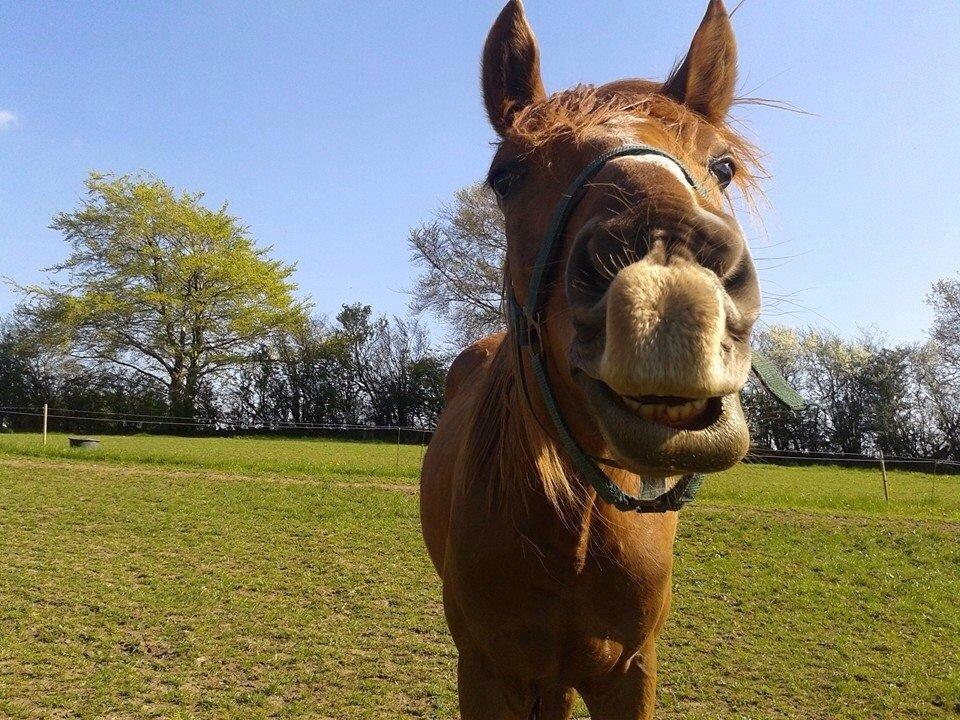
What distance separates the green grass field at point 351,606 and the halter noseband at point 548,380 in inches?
155

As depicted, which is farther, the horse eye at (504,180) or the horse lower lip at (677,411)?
the horse eye at (504,180)

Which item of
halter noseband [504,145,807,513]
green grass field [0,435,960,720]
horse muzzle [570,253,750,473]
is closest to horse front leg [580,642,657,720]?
halter noseband [504,145,807,513]

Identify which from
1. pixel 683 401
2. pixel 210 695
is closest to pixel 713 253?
pixel 683 401

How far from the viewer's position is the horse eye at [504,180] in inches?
72.4

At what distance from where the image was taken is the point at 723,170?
183cm

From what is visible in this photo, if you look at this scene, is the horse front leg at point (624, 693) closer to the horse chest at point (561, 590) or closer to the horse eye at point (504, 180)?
the horse chest at point (561, 590)

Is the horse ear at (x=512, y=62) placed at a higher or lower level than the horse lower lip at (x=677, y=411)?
higher

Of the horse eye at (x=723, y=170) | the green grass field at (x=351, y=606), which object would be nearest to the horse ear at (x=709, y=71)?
the horse eye at (x=723, y=170)

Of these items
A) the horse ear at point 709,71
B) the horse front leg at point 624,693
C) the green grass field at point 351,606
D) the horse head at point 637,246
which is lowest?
the green grass field at point 351,606

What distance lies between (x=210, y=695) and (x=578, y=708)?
2.85 m

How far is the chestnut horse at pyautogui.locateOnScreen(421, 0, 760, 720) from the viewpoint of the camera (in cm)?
109

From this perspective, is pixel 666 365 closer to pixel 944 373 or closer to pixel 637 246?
pixel 637 246

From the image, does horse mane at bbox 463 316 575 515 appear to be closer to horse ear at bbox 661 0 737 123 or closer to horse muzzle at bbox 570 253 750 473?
horse muzzle at bbox 570 253 750 473

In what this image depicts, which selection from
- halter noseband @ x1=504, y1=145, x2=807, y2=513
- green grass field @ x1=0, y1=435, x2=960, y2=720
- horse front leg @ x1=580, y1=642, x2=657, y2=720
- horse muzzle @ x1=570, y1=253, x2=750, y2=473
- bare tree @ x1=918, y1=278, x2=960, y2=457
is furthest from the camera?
bare tree @ x1=918, y1=278, x2=960, y2=457
